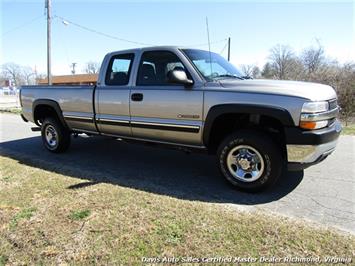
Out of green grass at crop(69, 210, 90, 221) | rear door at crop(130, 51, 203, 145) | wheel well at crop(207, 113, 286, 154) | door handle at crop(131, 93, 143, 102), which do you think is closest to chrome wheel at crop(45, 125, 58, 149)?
rear door at crop(130, 51, 203, 145)

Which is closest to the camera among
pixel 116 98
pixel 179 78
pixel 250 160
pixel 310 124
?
pixel 310 124

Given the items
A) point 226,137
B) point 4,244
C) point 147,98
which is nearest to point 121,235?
point 4,244

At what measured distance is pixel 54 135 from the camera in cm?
663

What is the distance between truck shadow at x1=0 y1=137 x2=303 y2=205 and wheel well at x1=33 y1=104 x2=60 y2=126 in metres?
0.71

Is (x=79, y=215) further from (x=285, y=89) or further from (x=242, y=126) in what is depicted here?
(x=285, y=89)

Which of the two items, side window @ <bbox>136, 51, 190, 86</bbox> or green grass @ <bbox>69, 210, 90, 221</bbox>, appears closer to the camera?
green grass @ <bbox>69, 210, 90, 221</bbox>

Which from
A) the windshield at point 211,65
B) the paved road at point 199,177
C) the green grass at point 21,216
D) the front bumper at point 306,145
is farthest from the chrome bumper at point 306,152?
the green grass at point 21,216

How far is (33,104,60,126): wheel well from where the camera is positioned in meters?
6.61

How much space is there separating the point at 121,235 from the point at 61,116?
3.86m

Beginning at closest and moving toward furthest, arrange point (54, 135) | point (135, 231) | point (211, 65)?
point (135, 231) < point (211, 65) < point (54, 135)

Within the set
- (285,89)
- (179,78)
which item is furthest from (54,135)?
(285,89)

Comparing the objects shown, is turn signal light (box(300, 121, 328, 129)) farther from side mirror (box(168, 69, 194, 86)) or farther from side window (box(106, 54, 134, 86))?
side window (box(106, 54, 134, 86))

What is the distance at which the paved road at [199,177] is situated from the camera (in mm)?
3734

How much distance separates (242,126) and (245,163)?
56 centimetres
